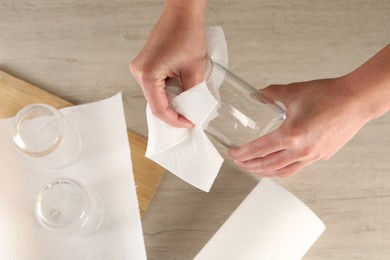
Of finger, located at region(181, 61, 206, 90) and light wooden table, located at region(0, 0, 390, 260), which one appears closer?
finger, located at region(181, 61, 206, 90)

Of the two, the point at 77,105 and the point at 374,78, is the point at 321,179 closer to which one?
the point at 374,78

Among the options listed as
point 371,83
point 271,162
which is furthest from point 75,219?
point 371,83

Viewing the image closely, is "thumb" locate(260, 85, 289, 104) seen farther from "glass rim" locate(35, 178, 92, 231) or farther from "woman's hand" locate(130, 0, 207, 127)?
"glass rim" locate(35, 178, 92, 231)

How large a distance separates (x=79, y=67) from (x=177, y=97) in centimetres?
21

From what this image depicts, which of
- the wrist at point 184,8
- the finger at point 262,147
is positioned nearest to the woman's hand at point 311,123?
the finger at point 262,147

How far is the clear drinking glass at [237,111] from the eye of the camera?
1.43 feet

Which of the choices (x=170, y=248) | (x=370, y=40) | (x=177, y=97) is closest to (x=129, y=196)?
(x=170, y=248)

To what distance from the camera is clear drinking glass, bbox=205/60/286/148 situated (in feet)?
1.43

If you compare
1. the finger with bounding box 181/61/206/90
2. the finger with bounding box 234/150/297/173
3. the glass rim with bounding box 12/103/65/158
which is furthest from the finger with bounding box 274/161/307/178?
the glass rim with bounding box 12/103/65/158

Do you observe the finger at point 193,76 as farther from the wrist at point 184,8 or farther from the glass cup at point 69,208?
the glass cup at point 69,208

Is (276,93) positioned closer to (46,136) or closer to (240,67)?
(240,67)

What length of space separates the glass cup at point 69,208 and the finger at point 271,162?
171mm

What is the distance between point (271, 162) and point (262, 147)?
0.03m

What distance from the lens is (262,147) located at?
435 millimetres
